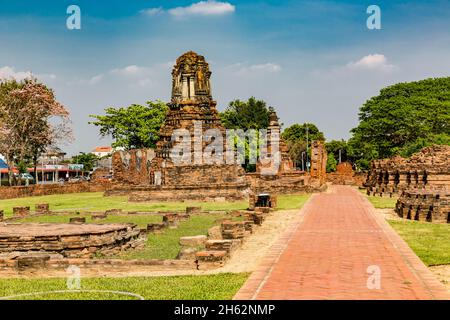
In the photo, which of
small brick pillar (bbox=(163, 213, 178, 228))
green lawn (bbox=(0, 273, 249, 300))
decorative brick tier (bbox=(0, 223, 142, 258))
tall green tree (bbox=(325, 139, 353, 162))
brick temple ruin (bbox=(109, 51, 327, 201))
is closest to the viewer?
green lawn (bbox=(0, 273, 249, 300))

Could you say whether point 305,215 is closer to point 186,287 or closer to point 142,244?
point 142,244

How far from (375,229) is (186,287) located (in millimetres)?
7955

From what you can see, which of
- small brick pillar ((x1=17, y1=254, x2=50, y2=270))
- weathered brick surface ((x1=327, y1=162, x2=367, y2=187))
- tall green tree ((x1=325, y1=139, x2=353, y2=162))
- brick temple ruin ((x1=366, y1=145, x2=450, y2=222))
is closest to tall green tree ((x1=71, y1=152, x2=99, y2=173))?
tall green tree ((x1=325, y1=139, x2=353, y2=162))

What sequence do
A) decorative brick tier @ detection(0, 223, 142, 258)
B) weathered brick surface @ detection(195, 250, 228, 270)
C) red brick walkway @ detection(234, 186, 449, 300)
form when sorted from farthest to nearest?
decorative brick tier @ detection(0, 223, 142, 258), weathered brick surface @ detection(195, 250, 228, 270), red brick walkway @ detection(234, 186, 449, 300)

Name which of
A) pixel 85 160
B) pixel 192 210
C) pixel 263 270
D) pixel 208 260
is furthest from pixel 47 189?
pixel 85 160

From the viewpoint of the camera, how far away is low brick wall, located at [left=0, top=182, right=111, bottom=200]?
120 feet

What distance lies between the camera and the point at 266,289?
26.9 ft

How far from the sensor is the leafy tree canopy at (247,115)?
72438 millimetres

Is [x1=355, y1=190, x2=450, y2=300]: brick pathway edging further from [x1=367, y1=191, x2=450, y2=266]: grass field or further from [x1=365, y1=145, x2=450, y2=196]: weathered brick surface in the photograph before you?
[x1=365, y1=145, x2=450, y2=196]: weathered brick surface

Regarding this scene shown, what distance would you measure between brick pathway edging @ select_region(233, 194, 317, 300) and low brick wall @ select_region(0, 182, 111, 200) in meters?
25.8

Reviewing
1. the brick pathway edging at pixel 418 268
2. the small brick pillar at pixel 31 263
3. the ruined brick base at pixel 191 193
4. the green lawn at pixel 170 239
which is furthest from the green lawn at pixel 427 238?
the ruined brick base at pixel 191 193

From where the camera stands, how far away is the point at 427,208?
17953 mm

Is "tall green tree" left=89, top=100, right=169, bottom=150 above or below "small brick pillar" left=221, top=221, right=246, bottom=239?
above
